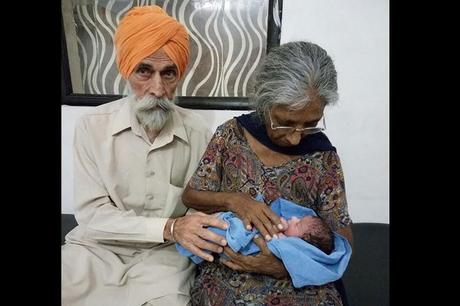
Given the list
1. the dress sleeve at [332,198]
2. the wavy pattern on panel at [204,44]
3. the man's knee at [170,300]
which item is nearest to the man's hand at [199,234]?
the man's knee at [170,300]

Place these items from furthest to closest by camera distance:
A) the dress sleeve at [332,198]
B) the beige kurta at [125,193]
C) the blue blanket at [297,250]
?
1. the beige kurta at [125,193]
2. the dress sleeve at [332,198]
3. the blue blanket at [297,250]

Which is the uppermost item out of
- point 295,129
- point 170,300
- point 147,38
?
point 147,38

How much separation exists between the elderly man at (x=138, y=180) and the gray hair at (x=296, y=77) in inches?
11.0

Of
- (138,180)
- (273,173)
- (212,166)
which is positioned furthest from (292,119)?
(138,180)

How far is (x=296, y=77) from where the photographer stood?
124cm

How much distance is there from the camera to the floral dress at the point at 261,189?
4.24 ft

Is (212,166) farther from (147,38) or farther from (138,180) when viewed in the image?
(147,38)

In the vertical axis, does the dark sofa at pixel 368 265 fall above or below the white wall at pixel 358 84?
below

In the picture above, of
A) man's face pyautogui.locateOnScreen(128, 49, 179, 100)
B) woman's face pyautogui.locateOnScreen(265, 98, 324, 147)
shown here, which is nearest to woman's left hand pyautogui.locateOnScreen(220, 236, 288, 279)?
woman's face pyautogui.locateOnScreen(265, 98, 324, 147)

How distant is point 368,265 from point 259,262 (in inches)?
16.3

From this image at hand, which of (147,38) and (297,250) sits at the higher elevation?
(147,38)

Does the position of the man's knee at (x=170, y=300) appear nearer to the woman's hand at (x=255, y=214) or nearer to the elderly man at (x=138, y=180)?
the elderly man at (x=138, y=180)
